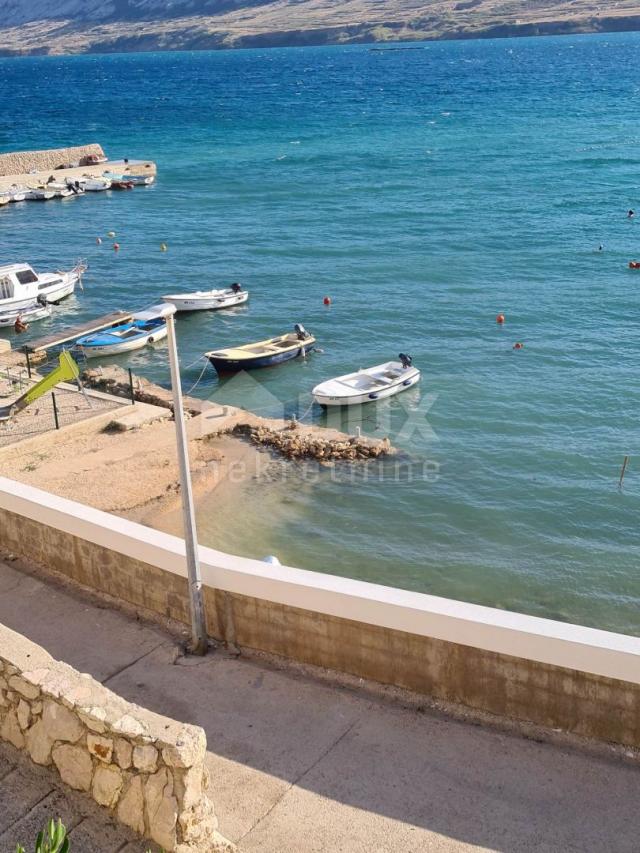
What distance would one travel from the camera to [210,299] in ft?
141

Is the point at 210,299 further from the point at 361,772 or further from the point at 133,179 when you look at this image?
the point at 133,179

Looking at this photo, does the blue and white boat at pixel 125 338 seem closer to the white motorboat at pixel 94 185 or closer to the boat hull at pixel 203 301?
the boat hull at pixel 203 301

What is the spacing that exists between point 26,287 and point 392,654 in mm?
35948

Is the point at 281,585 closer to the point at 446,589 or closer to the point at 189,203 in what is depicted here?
the point at 446,589

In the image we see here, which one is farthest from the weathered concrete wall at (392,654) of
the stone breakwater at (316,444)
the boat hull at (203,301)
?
the boat hull at (203,301)

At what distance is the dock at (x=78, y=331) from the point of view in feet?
122

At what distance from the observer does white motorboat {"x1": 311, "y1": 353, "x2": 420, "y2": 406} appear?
103 feet

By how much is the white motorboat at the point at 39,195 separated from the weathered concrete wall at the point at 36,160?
1096cm

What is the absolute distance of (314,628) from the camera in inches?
410

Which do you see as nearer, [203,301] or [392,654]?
[392,654]

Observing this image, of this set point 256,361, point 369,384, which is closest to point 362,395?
point 369,384

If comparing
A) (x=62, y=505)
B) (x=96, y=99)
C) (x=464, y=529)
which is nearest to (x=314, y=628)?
(x=62, y=505)

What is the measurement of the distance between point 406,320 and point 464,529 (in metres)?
17.6

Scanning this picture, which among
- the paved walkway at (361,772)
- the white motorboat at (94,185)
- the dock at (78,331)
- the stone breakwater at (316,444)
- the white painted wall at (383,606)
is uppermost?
the white painted wall at (383,606)
